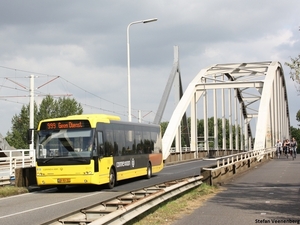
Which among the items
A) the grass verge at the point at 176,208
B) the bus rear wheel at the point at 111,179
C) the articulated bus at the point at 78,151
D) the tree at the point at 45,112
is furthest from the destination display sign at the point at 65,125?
the tree at the point at 45,112

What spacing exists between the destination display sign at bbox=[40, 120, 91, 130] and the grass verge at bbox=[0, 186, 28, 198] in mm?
2204

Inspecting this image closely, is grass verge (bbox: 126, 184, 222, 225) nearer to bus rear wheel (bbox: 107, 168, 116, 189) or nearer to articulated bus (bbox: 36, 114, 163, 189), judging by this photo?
articulated bus (bbox: 36, 114, 163, 189)

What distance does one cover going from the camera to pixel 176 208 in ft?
42.7

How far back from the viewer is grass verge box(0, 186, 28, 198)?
18.4 meters

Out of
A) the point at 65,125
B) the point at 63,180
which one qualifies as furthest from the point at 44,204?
the point at 65,125

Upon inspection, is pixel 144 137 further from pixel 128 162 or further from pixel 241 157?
pixel 241 157

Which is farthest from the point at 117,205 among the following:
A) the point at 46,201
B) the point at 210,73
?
the point at 210,73

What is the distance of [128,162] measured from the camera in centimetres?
2292

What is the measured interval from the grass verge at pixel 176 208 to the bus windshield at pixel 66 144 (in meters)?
4.21

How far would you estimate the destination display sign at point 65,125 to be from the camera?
Result: 19656mm

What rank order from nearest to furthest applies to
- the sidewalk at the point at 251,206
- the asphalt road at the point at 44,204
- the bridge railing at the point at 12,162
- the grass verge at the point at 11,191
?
the sidewalk at the point at 251,206 → the asphalt road at the point at 44,204 → the grass verge at the point at 11,191 → the bridge railing at the point at 12,162

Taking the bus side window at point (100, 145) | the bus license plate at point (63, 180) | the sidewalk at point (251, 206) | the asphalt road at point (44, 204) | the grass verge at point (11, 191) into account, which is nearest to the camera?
the sidewalk at point (251, 206)

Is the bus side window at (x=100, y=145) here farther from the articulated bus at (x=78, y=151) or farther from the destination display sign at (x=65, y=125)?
the destination display sign at (x=65, y=125)

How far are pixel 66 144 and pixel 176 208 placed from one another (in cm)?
739
